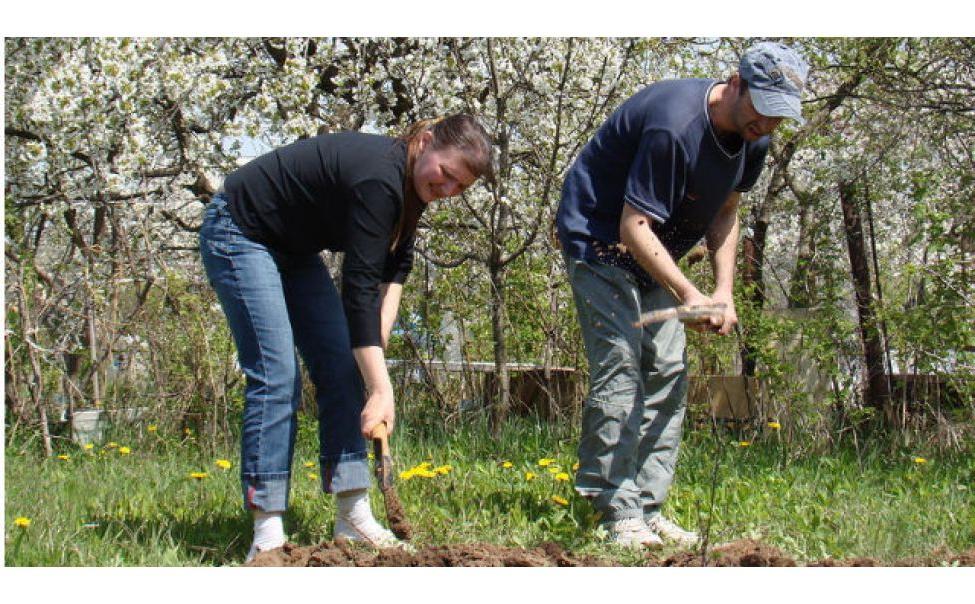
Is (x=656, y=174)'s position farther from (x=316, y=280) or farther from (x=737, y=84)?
(x=316, y=280)

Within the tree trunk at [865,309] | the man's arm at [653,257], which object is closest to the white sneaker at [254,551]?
the man's arm at [653,257]

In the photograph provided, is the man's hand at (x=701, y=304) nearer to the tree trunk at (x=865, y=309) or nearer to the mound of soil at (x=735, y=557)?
the mound of soil at (x=735, y=557)

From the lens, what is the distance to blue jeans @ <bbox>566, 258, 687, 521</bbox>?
2924mm

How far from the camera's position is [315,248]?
2.86 m

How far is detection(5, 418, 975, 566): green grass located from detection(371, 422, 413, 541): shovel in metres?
0.07

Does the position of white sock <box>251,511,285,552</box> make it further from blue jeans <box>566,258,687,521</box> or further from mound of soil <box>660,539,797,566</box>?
mound of soil <box>660,539,797,566</box>

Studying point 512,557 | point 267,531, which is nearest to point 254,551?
point 267,531

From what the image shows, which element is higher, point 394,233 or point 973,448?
point 394,233

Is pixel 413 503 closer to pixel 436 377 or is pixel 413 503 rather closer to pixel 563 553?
pixel 563 553

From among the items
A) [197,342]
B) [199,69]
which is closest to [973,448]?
[197,342]

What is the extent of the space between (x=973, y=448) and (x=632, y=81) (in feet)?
8.05

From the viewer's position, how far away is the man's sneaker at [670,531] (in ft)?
9.65

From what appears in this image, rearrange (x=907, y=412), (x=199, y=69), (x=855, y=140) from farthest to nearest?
1. (x=855, y=140)
2. (x=199, y=69)
3. (x=907, y=412)

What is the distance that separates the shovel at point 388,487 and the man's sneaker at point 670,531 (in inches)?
30.1
